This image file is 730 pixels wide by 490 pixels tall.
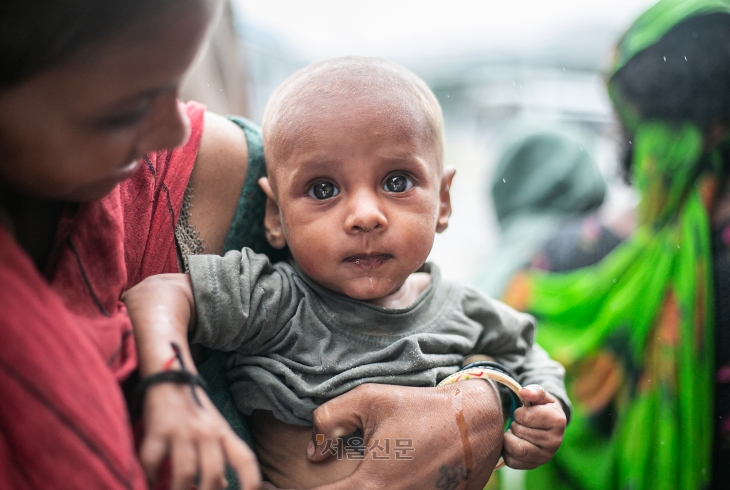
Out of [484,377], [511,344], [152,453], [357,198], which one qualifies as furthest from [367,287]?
[152,453]

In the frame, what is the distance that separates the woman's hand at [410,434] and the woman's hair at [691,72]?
51.6 inches

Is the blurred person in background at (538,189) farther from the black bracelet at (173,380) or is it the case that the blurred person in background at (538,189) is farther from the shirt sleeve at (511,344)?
the black bracelet at (173,380)

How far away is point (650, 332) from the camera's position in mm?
1808

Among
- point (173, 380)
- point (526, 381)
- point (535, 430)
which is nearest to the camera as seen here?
point (173, 380)

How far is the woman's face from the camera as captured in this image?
0.64 meters

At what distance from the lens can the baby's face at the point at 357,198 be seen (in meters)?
1.03

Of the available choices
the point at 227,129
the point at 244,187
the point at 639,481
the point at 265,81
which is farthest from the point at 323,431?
the point at 265,81

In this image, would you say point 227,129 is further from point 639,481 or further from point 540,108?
point 540,108

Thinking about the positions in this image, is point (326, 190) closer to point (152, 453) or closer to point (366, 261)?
point (366, 261)

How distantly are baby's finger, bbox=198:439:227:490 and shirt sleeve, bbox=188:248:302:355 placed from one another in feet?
0.96

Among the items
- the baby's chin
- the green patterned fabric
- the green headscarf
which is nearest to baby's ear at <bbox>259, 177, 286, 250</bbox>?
the green patterned fabric

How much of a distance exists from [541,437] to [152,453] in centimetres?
68

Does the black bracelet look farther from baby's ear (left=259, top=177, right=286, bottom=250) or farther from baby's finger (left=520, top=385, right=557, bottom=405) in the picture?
baby's finger (left=520, top=385, right=557, bottom=405)

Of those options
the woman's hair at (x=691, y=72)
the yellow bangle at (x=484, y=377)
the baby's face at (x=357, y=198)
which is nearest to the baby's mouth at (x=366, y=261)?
the baby's face at (x=357, y=198)
